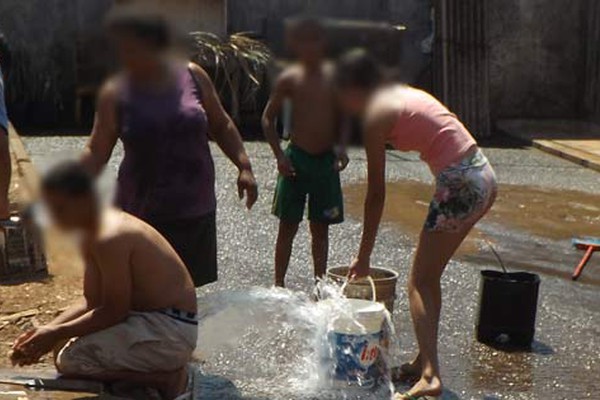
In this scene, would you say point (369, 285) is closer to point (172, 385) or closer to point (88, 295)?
point (172, 385)

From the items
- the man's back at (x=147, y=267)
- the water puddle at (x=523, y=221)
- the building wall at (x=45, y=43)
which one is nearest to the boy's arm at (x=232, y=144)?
the man's back at (x=147, y=267)

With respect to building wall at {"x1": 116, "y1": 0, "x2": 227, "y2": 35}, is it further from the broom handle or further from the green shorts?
the broom handle

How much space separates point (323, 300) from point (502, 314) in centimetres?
108

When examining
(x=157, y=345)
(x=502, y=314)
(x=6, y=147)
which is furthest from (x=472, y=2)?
(x=157, y=345)

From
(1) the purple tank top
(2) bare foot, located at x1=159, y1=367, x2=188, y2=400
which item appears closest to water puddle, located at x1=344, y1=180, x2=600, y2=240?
(2) bare foot, located at x1=159, y1=367, x2=188, y2=400

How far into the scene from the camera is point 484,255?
7496 mm

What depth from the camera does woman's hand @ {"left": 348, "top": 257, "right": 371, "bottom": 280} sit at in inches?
173

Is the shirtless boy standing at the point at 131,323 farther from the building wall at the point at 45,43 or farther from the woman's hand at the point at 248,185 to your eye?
the building wall at the point at 45,43

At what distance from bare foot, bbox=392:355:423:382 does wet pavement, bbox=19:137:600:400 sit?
0.16 metres

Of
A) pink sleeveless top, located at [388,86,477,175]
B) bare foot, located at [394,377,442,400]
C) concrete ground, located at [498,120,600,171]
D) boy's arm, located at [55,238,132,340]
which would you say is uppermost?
pink sleeveless top, located at [388,86,477,175]

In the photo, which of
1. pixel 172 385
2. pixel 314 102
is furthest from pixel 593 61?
pixel 314 102

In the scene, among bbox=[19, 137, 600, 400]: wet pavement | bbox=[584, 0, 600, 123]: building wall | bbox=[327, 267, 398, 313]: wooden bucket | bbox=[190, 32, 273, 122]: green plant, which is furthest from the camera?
bbox=[584, 0, 600, 123]: building wall

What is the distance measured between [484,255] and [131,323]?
4.11m

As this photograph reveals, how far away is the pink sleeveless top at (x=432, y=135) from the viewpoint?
12.5 feet
